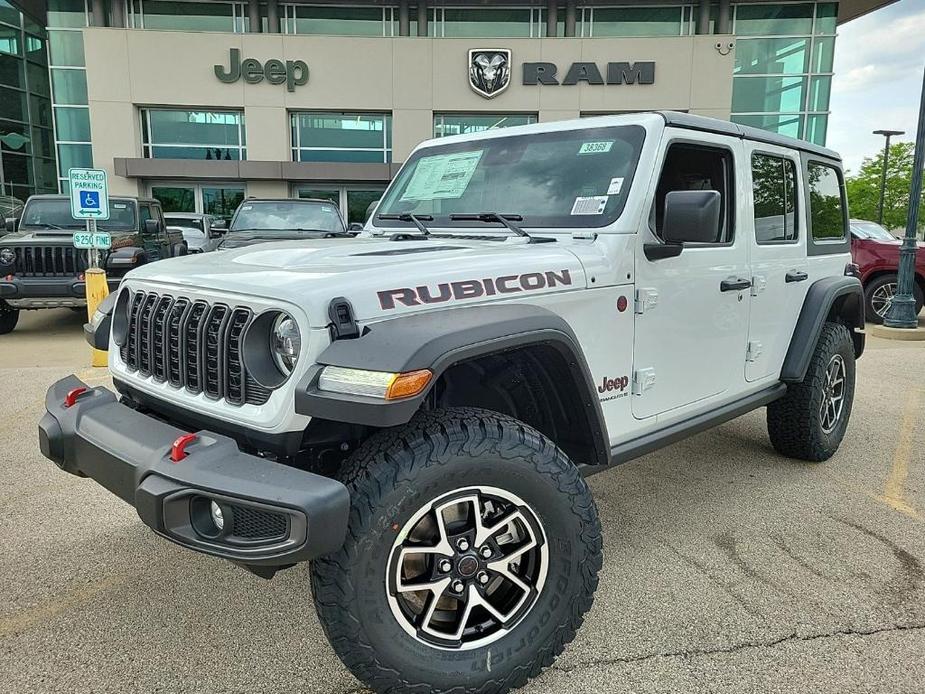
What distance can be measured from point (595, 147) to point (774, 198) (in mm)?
1299

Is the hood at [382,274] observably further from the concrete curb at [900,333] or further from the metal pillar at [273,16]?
the metal pillar at [273,16]

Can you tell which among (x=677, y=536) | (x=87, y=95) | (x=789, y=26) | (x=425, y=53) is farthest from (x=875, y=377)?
(x=87, y=95)

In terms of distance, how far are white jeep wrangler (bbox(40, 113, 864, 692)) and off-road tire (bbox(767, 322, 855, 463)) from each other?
0.97 meters

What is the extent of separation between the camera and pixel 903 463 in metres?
4.55

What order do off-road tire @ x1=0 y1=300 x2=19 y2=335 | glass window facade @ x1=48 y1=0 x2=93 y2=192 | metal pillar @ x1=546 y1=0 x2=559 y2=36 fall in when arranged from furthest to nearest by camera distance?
metal pillar @ x1=546 y1=0 x2=559 y2=36, glass window facade @ x1=48 y1=0 x2=93 y2=192, off-road tire @ x1=0 y1=300 x2=19 y2=335

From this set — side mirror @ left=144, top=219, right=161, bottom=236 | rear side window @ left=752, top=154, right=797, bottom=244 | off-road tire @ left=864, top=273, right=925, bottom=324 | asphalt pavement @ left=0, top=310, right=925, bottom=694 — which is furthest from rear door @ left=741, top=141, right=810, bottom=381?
side mirror @ left=144, top=219, right=161, bottom=236

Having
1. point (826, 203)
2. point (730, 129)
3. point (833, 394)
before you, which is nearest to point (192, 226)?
point (826, 203)

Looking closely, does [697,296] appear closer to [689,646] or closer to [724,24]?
[689,646]

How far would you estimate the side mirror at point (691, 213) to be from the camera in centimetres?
256

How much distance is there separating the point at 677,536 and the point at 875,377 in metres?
4.94

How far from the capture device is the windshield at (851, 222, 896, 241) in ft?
36.3

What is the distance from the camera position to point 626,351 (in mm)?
2814

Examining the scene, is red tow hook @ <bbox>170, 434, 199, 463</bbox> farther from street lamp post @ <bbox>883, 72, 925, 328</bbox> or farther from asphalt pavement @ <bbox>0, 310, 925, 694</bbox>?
street lamp post @ <bbox>883, 72, 925, 328</bbox>

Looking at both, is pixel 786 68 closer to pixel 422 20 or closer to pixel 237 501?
pixel 422 20
